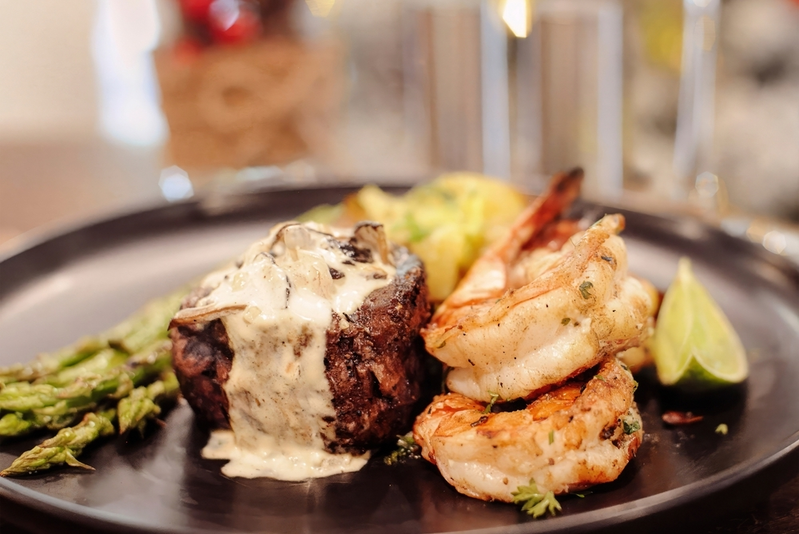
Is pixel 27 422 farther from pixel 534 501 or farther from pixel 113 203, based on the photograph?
pixel 113 203

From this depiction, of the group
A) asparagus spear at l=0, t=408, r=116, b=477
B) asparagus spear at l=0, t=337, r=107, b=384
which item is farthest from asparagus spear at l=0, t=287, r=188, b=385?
asparagus spear at l=0, t=408, r=116, b=477

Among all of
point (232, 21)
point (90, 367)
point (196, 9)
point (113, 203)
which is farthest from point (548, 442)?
point (113, 203)

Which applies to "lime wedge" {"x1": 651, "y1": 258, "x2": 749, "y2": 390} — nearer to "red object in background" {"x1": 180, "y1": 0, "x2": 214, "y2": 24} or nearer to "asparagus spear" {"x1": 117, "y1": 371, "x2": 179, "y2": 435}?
"asparagus spear" {"x1": 117, "y1": 371, "x2": 179, "y2": 435}

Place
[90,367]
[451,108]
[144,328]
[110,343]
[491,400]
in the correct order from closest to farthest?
[491,400] < [90,367] < [110,343] < [144,328] < [451,108]

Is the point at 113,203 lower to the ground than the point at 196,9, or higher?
lower

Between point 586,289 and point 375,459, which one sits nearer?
point 586,289

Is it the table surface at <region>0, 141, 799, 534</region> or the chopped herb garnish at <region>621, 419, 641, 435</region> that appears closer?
the table surface at <region>0, 141, 799, 534</region>

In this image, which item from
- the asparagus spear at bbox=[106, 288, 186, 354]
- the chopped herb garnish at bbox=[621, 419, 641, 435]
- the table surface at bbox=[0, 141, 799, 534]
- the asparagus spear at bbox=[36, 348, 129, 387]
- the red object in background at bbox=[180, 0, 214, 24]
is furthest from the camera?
the red object in background at bbox=[180, 0, 214, 24]

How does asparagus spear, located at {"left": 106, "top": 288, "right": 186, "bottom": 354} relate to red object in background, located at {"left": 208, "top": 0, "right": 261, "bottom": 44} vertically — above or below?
below
